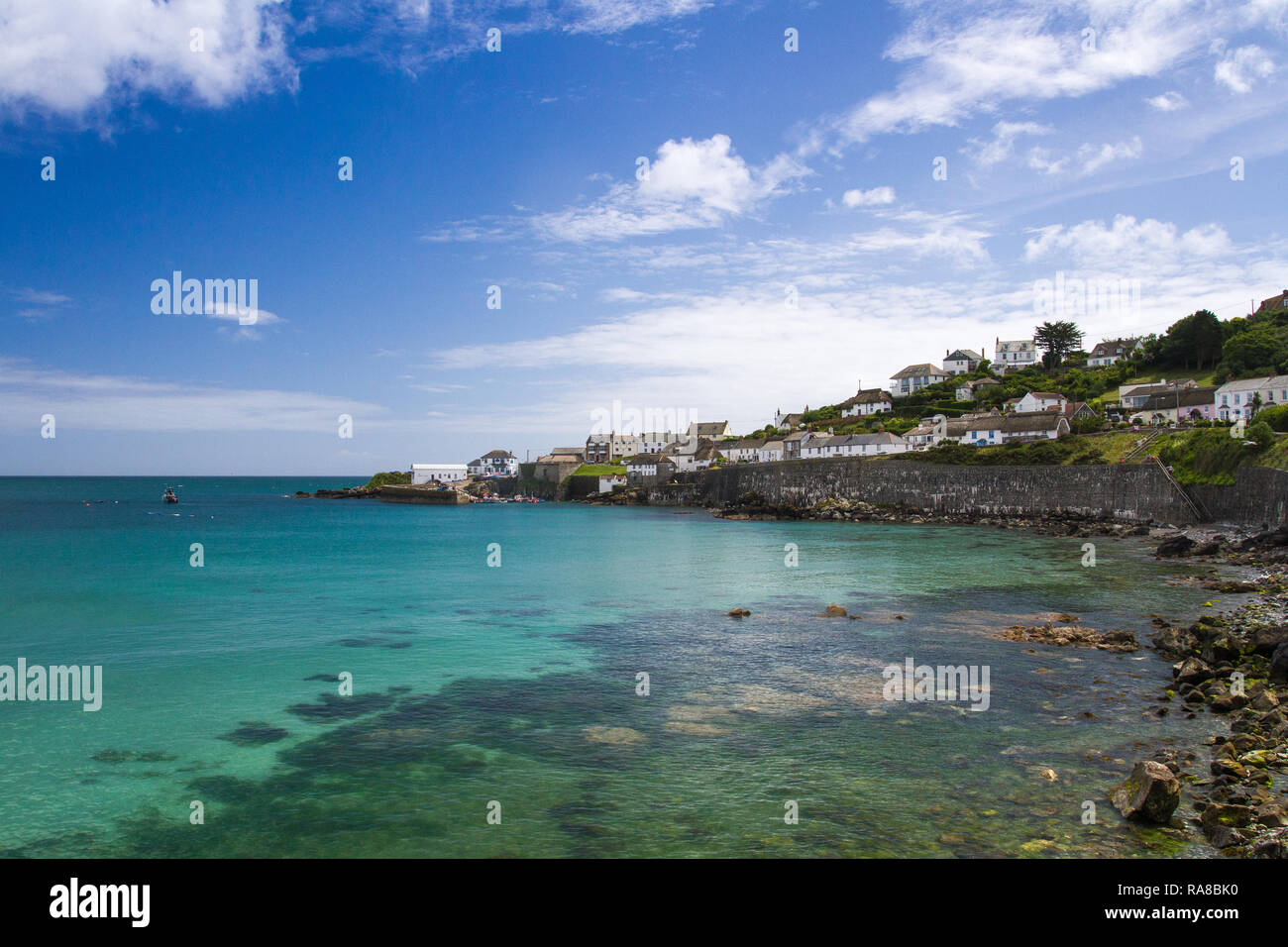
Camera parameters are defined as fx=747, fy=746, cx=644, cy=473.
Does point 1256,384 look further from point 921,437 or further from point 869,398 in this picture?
point 869,398

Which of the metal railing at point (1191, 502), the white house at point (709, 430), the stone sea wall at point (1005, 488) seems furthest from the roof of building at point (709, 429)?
the metal railing at point (1191, 502)

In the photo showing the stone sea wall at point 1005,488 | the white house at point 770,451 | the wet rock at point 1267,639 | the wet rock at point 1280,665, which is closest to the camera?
the wet rock at point 1280,665

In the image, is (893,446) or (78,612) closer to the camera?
(78,612)

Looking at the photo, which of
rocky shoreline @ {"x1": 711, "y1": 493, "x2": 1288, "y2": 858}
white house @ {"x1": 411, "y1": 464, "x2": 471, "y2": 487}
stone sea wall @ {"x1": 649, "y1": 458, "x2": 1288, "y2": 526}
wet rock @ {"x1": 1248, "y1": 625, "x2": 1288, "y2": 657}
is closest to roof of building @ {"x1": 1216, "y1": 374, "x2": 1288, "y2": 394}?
stone sea wall @ {"x1": 649, "y1": 458, "x2": 1288, "y2": 526}

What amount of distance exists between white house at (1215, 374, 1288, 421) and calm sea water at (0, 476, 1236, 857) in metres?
39.3

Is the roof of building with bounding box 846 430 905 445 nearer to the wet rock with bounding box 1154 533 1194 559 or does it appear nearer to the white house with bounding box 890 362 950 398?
the white house with bounding box 890 362 950 398

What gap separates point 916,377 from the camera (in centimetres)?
13462

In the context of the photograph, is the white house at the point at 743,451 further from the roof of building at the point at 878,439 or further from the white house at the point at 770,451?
the roof of building at the point at 878,439

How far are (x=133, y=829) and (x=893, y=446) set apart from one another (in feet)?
304

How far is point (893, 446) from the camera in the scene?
9488cm

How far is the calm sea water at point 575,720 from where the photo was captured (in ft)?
37.8

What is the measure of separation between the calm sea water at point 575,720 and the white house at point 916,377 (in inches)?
3969
